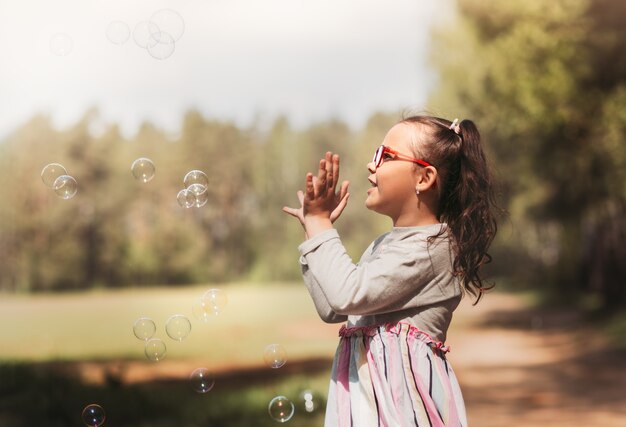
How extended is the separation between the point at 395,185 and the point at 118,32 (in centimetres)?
235

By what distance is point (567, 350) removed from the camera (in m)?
11.8

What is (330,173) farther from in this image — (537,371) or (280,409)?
(537,371)

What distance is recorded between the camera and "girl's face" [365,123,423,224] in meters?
2.19

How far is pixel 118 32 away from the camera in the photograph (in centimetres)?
413

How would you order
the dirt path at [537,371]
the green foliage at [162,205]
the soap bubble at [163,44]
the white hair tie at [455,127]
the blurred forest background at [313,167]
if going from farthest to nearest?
the green foliage at [162,205] < the blurred forest background at [313,167] < the dirt path at [537,371] < the soap bubble at [163,44] < the white hair tie at [455,127]

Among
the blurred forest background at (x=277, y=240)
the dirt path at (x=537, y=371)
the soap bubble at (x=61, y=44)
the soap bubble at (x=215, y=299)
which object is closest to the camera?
the soap bubble at (x=215, y=299)

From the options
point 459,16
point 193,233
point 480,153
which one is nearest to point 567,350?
point 459,16

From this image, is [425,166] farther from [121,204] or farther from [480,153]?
[121,204]

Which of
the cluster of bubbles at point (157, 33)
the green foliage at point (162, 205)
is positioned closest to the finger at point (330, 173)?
the cluster of bubbles at point (157, 33)

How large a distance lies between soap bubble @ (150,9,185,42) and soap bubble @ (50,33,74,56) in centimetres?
53

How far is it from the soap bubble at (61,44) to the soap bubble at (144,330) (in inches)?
59.6

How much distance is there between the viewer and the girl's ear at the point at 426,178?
2193mm

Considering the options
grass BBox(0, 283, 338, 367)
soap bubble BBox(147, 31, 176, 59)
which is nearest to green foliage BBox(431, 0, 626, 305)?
grass BBox(0, 283, 338, 367)

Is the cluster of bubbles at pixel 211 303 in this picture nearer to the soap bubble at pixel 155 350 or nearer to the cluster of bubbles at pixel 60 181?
the soap bubble at pixel 155 350
